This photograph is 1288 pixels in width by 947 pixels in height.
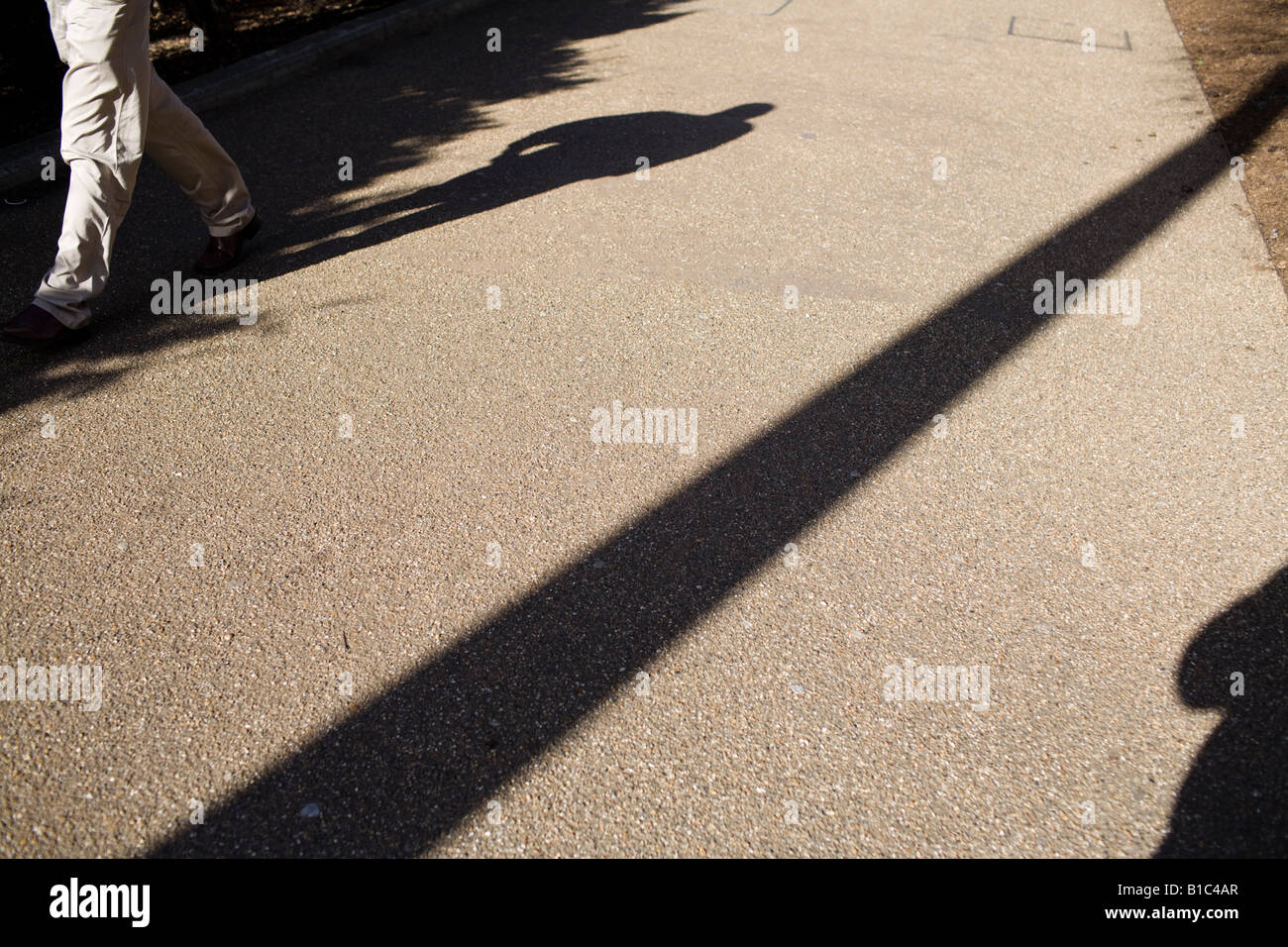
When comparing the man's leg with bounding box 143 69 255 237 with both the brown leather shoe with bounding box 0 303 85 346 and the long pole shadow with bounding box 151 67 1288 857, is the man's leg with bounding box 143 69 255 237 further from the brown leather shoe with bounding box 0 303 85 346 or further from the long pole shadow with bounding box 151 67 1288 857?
the long pole shadow with bounding box 151 67 1288 857

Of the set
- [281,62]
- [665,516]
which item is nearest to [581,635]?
[665,516]

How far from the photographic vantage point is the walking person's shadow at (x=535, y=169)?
225 inches

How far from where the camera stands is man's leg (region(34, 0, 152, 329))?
14.0ft

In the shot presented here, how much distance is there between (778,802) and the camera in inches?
106

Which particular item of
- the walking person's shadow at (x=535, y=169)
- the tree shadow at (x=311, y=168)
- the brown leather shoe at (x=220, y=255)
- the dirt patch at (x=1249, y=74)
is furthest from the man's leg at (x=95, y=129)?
the dirt patch at (x=1249, y=74)

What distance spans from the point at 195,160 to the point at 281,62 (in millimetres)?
3718

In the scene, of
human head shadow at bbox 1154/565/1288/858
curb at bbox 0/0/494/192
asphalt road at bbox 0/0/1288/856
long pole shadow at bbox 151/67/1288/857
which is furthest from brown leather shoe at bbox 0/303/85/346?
human head shadow at bbox 1154/565/1288/858

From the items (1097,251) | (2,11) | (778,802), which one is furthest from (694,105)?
(778,802)

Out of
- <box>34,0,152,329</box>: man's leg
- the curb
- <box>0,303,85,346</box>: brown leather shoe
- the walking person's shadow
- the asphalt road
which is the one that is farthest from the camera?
the curb

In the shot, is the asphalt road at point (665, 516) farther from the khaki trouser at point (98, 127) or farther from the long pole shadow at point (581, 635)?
the khaki trouser at point (98, 127)

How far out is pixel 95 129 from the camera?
4.38 meters

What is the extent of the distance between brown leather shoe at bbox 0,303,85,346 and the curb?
2376 millimetres

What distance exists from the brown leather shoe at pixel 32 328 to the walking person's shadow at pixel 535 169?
44.9 inches
